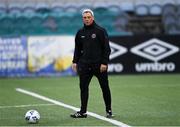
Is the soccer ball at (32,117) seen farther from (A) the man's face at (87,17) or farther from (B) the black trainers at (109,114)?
(A) the man's face at (87,17)

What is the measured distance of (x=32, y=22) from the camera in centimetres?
2628

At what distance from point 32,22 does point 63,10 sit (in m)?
2.37

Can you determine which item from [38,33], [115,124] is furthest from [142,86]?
[115,124]

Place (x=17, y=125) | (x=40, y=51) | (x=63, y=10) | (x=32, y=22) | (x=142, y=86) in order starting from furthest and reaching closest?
(x=63, y=10) → (x=32, y=22) → (x=40, y=51) → (x=142, y=86) → (x=17, y=125)

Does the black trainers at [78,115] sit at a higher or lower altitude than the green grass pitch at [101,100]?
higher

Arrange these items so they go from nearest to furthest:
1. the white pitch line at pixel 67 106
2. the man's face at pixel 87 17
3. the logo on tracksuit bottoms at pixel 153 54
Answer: the white pitch line at pixel 67 106, the man's face at pixel 87 17, the logo on tracksuit bottoms at pixel 153 54

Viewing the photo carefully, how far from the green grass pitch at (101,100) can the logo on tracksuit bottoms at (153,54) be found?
0.70m

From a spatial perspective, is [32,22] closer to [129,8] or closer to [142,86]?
[129,8]

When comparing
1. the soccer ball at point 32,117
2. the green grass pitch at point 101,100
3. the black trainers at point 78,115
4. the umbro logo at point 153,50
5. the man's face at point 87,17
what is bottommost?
the green grass pitch at point 101,100

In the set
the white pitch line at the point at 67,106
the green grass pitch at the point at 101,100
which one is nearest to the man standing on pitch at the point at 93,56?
the white pitch line at the point at 67,106

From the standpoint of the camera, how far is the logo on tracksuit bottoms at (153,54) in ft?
80.1

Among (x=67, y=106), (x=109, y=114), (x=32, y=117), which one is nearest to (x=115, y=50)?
(x=67, y=106)

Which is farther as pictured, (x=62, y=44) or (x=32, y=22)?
(x=32, y=22)

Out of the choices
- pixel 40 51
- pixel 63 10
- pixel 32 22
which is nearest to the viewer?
pixel 40 51
